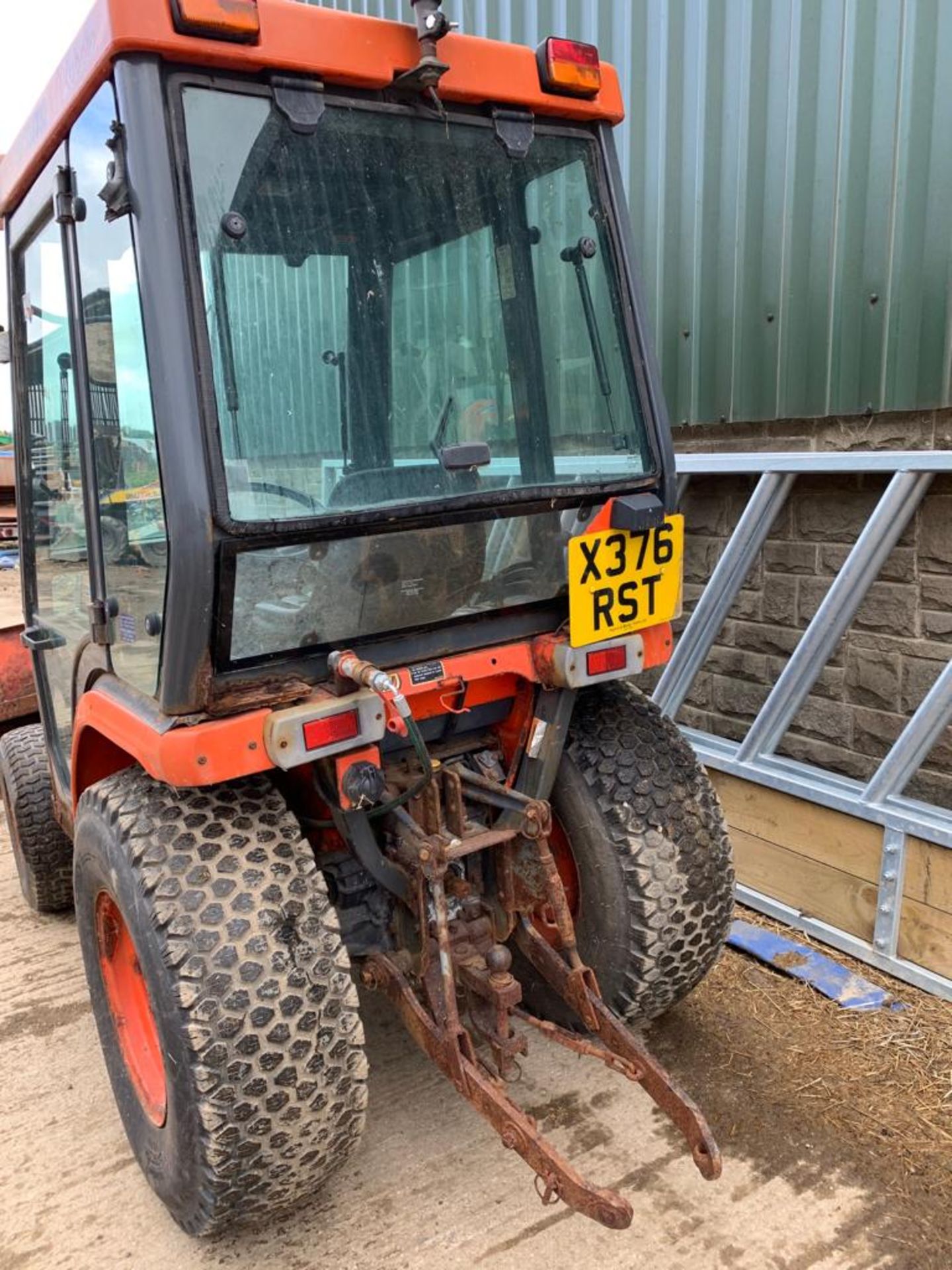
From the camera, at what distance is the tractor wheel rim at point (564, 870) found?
8.79 feet

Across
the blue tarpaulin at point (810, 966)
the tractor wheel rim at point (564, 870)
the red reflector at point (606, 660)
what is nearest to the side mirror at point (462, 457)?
the red reflector at point (606, 660)

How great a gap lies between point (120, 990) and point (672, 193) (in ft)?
11.9

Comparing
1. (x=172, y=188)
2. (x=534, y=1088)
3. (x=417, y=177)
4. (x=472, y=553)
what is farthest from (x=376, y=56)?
(x=534, y=1088)

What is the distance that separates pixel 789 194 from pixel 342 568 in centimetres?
259

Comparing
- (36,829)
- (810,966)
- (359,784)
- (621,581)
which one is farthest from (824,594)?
(36,829)

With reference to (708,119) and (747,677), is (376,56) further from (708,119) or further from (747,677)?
(747,677)

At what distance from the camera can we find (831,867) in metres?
3.44

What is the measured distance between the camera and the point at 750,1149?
252 cm

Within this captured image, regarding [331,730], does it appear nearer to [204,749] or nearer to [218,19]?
[204,749]

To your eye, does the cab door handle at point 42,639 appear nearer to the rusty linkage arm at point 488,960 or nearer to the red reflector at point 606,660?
the rusty linkage arm at point 488,960

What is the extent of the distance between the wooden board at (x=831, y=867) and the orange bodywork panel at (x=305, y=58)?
2.30 meters

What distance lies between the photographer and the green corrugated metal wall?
3.31 m

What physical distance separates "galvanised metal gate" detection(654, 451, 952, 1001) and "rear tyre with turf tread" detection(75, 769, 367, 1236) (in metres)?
1.90

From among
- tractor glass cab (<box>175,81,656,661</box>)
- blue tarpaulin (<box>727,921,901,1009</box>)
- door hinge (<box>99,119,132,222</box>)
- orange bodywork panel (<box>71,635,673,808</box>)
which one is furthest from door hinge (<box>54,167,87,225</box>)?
blue tarpaulin (<box>727,921,901,1009</box>)
